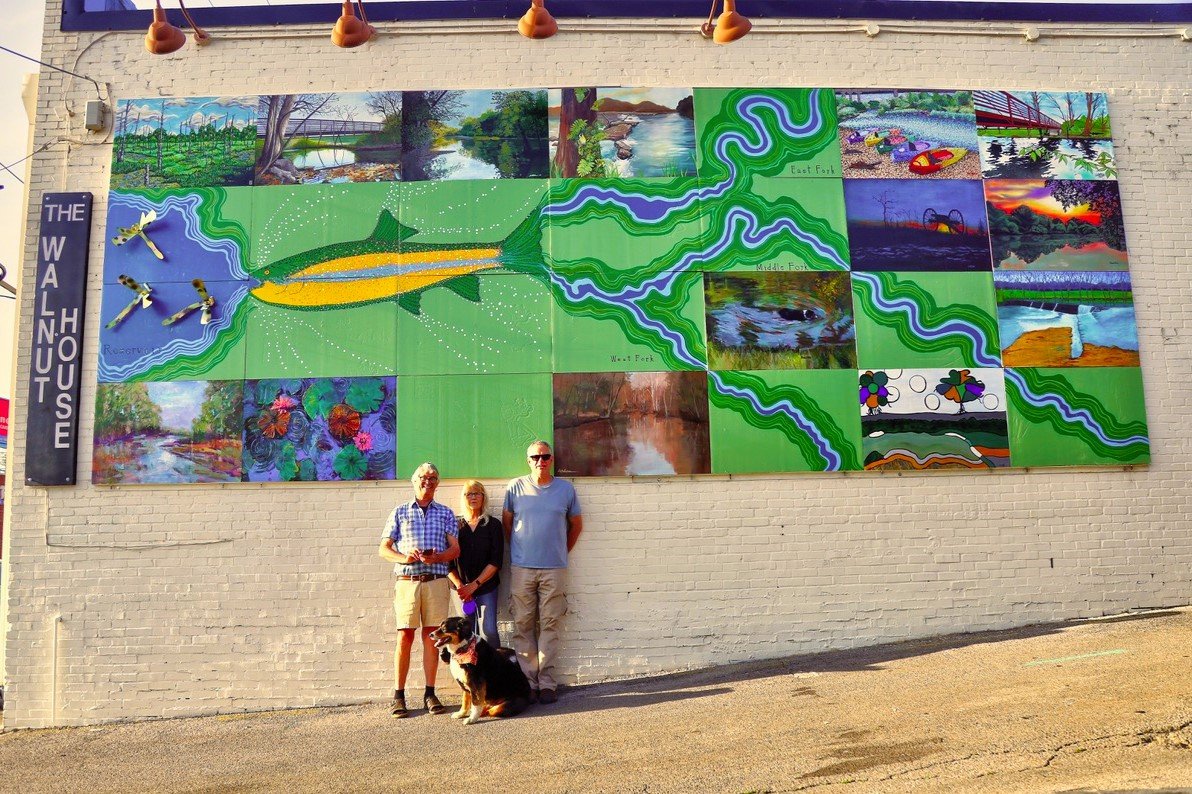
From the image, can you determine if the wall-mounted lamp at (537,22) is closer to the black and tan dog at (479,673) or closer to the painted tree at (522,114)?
the painted tree at (522,114)

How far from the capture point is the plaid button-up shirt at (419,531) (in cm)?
723

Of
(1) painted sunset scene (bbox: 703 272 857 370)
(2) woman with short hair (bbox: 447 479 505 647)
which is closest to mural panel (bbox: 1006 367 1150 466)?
(1) painted sunset scene (bbox: 703 272 857 370)

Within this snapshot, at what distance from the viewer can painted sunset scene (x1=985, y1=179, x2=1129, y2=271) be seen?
27.7 ft

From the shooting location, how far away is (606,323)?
8141mm

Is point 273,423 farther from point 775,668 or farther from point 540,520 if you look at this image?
point 775,668

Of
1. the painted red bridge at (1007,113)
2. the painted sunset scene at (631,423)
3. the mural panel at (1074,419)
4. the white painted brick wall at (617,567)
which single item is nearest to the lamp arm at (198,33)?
the white painted brick wall at (617,567)

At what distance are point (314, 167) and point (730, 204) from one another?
3721 millimetres

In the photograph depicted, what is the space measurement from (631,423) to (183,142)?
4.75 metres

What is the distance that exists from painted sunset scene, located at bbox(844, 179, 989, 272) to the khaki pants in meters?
3.82

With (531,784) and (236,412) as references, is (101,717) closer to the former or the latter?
(236,412)

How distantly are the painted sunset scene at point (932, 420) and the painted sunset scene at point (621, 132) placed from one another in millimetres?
2616

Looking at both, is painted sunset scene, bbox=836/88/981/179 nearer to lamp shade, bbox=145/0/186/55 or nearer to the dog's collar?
the dog's collar

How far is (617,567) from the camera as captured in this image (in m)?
7.90

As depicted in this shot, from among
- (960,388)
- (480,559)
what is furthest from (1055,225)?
(480,559)
